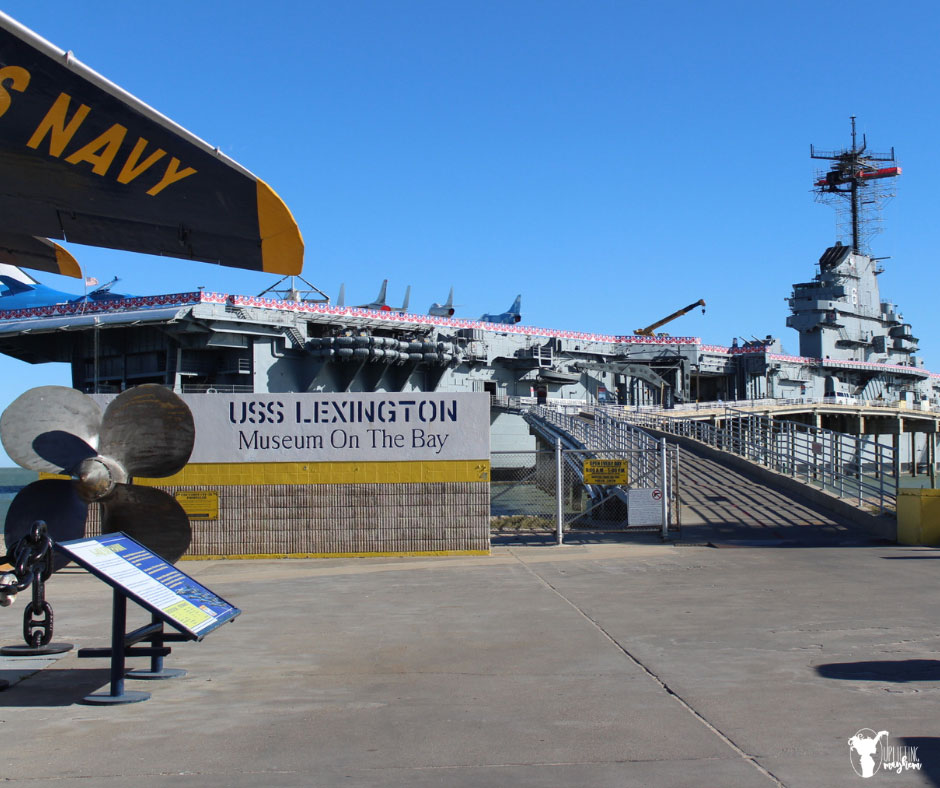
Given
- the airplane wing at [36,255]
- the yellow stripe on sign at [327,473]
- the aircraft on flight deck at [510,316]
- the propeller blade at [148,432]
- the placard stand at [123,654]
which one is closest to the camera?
the placard stand at [123,654]

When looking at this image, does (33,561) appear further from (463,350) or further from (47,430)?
(463,350)

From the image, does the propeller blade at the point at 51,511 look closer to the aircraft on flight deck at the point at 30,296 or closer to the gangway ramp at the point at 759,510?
the gangway ramp at the point at 759,510

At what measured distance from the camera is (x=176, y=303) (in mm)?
42531

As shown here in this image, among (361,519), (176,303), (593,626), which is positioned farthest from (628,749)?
(176,303)

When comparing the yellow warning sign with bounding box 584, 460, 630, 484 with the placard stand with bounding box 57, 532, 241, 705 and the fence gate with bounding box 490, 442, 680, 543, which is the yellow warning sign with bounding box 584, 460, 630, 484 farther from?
the placard stand with bounding box 57, 532, 241, 705

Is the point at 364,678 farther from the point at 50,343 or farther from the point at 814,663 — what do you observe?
the point at 50,343

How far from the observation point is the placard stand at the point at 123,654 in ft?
20.9

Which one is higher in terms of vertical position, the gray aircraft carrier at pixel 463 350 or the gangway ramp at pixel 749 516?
the gray aircraft carrier at pixel 463 350

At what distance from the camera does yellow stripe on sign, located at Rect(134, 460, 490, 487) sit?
16062 mm

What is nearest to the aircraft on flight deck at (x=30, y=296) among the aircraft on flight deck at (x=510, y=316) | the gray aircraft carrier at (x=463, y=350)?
the gray aircraft carrier at (x=463, y=350)

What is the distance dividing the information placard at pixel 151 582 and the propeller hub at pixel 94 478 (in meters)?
1.22

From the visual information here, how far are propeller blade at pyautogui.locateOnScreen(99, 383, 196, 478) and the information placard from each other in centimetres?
152

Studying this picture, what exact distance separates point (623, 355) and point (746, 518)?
4304 cm

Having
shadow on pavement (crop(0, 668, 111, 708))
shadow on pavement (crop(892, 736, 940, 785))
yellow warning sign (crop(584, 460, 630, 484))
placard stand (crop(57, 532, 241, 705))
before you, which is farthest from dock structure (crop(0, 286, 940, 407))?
shadow on pavement (crop(892, 736, 940, 785))
